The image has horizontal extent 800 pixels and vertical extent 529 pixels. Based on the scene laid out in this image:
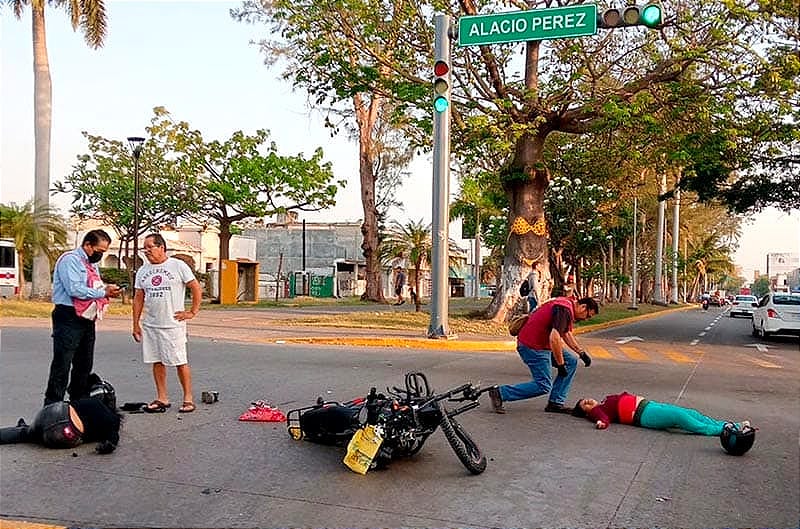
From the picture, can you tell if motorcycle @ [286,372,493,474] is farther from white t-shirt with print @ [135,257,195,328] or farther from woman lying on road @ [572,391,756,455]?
white t-shirt with print @ [135,257,195,328]

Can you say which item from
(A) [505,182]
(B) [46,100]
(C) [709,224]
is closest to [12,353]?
(A) [505,182]

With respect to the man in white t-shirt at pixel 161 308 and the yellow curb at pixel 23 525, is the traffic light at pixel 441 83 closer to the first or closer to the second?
the man in white t-shirt at pixel 161 308

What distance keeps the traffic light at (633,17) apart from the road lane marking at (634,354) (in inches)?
241

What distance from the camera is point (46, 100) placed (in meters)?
27.6

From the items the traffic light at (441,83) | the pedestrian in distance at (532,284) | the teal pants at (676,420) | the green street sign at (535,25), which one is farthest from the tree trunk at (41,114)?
the teal pants at (676,420)

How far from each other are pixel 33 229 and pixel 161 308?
66.1ft

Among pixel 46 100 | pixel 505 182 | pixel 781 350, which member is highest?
pixel 46 100

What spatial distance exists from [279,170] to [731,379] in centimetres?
2721

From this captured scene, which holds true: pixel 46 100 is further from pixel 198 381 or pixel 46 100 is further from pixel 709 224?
pixel 709 224

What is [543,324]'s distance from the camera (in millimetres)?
8523

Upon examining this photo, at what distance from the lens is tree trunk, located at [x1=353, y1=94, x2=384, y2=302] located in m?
38.6

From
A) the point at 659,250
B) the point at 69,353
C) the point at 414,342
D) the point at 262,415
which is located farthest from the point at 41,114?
the point at 659,250

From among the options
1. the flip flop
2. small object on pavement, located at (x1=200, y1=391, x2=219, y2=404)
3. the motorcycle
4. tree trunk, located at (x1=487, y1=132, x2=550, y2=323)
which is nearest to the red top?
the motorcycle

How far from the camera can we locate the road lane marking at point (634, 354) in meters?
15.8
